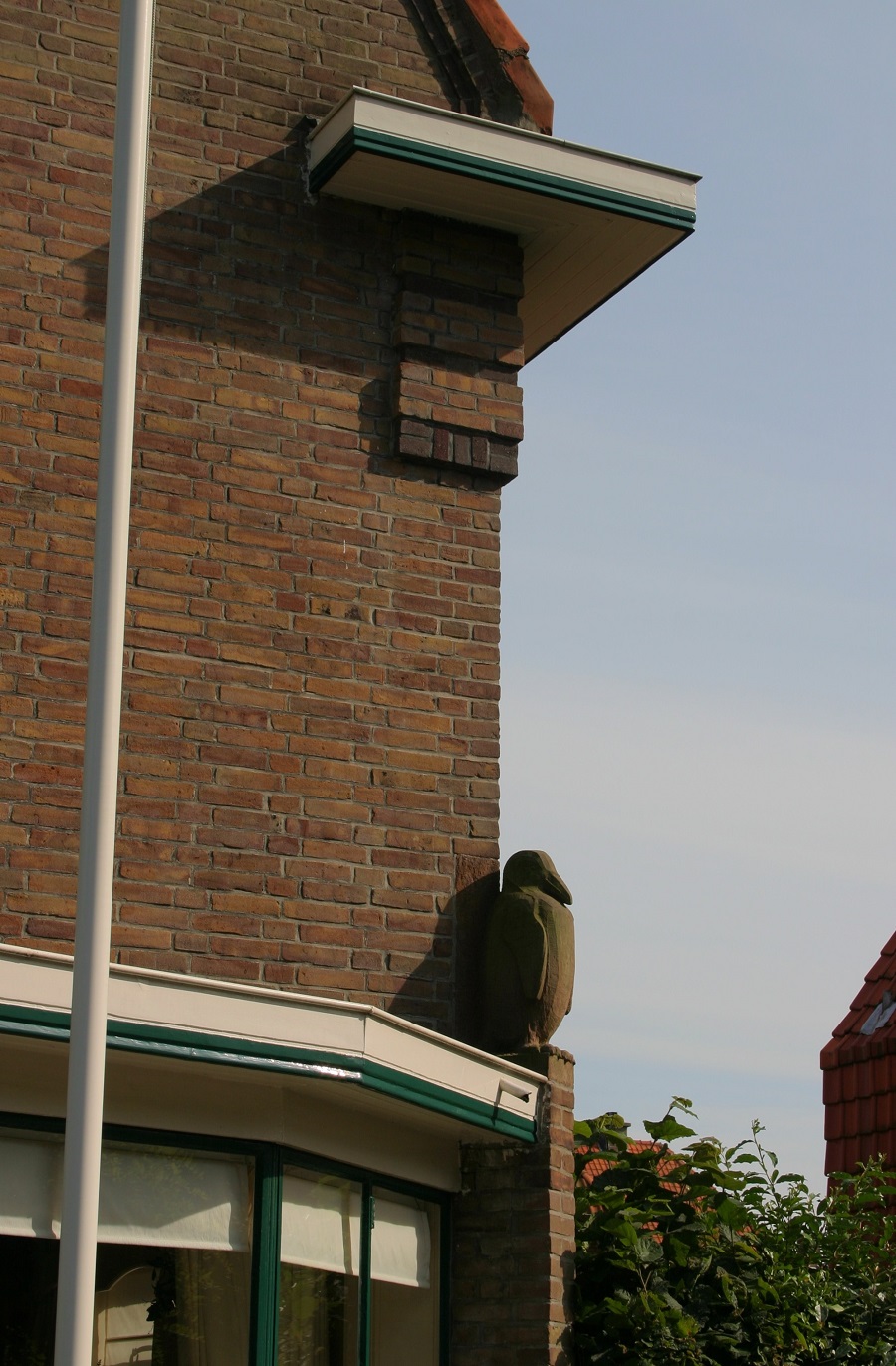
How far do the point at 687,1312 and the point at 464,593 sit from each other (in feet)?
10.9

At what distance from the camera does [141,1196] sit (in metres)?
7.07

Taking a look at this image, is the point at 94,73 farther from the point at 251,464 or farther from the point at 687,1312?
the point at 687,1312

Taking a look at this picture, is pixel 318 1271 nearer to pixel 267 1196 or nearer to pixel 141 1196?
pixel 267 1196

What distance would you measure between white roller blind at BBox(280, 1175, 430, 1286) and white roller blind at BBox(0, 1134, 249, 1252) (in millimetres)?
217

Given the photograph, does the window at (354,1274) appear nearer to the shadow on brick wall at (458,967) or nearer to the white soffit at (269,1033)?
the white soffit at (269,1033)

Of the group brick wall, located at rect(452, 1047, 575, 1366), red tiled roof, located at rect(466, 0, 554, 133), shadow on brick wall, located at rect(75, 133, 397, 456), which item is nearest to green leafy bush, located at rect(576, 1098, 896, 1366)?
brick wall, located at rect(452, 1047, 575, 1366)

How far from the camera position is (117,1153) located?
7.08 meters

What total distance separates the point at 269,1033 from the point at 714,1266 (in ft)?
7.90

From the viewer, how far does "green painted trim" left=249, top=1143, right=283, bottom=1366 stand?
7098 millimetres

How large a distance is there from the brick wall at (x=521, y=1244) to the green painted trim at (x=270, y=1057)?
352mm

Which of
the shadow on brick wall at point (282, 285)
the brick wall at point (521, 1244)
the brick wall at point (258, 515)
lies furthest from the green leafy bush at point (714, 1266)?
the shadow on brick wall at point (282, 285)

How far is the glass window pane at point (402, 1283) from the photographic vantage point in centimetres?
766

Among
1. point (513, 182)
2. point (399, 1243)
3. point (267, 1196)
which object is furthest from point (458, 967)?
point (513, 182)

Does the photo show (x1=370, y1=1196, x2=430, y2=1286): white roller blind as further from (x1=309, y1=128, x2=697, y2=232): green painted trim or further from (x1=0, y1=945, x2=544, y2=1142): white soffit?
(x1=309, y1=128, x2=697, y2=232): green painted trim
